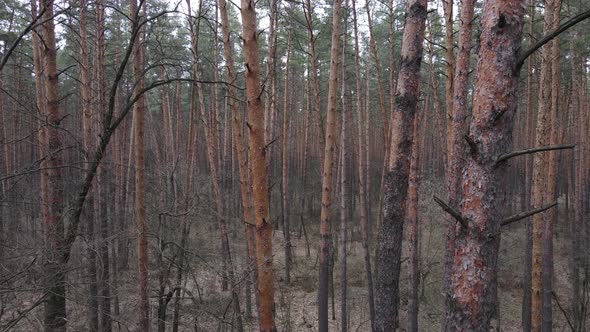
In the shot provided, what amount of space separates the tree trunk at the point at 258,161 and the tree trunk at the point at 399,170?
1.26m

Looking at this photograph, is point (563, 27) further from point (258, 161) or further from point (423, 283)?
point (423, 283)

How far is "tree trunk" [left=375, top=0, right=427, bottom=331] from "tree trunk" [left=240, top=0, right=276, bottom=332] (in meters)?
1.26

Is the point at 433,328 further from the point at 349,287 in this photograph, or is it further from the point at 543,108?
the point at 543,108

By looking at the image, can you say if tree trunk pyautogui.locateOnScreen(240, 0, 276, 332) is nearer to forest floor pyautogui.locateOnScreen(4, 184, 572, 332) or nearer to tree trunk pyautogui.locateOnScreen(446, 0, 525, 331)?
tree trunk pyautogui.locateOnScreen(446, 0, 525, 331)

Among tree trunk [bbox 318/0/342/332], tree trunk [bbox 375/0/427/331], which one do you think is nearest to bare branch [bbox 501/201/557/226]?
tree trunk [bbox 375/0/427/331]

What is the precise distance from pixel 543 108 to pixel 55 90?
7136 mm

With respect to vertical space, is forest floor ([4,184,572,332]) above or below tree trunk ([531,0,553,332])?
below

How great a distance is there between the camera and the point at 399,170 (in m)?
3.96

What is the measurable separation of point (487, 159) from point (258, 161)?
1.87 meters

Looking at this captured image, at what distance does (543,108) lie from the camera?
622cm

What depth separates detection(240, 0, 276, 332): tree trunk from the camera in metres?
3.31

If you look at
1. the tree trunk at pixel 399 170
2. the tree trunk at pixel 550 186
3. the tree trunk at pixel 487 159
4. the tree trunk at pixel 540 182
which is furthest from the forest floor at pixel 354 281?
the tree trunk at pixel 487 159

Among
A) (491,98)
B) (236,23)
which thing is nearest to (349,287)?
(491,98)

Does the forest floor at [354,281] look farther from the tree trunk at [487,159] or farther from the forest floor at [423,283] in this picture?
the tree trunk at [487,159]
